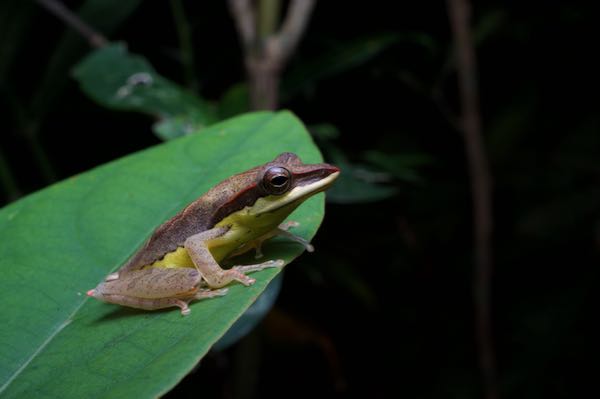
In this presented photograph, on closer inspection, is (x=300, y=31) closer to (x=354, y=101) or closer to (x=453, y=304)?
(x=354, y=101)

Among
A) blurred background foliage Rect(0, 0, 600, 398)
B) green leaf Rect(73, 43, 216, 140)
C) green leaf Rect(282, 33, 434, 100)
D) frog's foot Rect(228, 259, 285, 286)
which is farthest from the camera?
blurred background foliage Rect(0, 0, 600, 398)

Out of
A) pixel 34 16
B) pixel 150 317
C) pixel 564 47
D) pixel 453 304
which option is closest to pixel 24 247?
pixel 150 317

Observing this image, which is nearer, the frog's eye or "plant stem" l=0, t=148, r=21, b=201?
the frog's eye

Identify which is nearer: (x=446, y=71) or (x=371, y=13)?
(x=446, y=71)

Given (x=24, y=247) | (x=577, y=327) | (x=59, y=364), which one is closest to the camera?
(x=59, y=364)

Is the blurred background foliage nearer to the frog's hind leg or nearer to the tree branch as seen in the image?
the tree branch

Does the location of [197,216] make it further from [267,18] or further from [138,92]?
[267,18]

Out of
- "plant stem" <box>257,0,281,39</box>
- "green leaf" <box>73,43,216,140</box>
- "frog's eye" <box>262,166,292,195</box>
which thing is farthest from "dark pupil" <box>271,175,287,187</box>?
"plant stem" <box>257,0,281,39</box>

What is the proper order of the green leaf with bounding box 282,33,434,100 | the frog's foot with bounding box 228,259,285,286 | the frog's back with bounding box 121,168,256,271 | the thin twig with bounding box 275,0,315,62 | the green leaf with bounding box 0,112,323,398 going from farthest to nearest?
1. the green leaf with bounding box 282,33,434,100
2. the thin twig with bounding box 275,0,315,62
3. the frog's back with bounding box 121,168,256,271
4. the frog's foot with bounding box 228,259,285,286
5. the green leaf with bounding box 0,112,323,398
